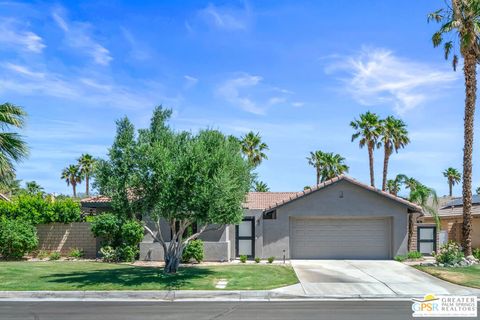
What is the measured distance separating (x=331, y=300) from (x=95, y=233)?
13414 millimetres

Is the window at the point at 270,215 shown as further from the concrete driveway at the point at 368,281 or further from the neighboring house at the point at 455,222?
the neighboring house at the point at 455,222

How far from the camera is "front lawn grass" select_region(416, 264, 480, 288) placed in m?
17.8

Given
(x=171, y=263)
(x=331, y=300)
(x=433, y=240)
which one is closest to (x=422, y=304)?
(x=331, y=300)

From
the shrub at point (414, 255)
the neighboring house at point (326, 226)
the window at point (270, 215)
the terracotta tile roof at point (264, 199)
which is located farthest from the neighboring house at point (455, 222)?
the window at point (270, 215)

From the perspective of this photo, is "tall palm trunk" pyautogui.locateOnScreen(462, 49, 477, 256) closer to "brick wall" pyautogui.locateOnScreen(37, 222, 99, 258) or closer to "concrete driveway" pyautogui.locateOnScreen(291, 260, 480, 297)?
"concrete driveway" pyautogui.locateOnScreen(291, 260, 480, 297)

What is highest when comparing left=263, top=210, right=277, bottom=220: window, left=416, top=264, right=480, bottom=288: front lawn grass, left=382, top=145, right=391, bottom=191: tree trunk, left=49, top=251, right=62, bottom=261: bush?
left=382, top=145, right=391, bottom=191: tree trunk

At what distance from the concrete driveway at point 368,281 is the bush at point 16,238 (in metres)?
12.9

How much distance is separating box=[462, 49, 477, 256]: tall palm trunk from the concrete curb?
34.8 ft

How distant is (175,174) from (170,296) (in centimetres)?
380

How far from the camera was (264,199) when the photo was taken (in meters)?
28.1

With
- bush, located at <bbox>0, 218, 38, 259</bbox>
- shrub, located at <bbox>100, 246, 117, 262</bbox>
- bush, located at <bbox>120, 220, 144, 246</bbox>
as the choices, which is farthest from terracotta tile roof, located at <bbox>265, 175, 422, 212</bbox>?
bush, located at <bbox>0, 218, 38, 259</bbox>

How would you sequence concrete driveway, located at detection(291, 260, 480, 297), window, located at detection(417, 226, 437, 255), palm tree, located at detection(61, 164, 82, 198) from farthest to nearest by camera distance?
palm tree, located at detection(61, 164, 82, 198) < window, located at detection(417, 226, 437, 255) < concrete driveway, located at detection(291, 260, 480, 297)

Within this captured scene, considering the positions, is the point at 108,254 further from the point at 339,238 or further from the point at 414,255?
the point at 414,255

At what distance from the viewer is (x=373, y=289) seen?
16.7 meters
